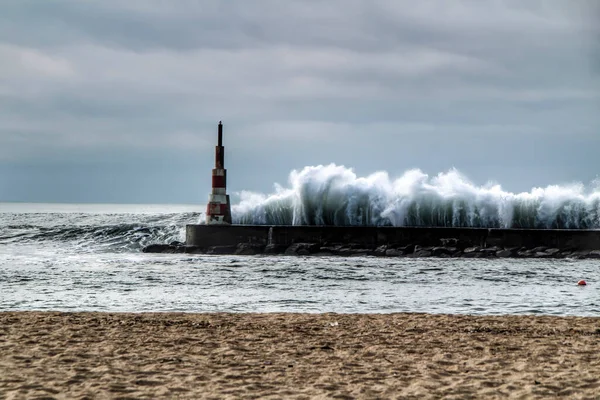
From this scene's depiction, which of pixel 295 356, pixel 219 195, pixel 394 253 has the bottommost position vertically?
pixel 295 356

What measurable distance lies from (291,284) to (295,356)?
5.10m

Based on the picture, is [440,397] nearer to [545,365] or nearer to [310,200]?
[545,365]

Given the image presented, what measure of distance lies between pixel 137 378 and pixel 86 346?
1.02 metres

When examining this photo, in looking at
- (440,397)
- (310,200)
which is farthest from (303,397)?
(310,200)

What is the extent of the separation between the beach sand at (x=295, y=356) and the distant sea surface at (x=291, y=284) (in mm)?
1232

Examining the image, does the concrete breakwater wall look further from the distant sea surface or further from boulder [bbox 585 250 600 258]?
the distant sea surface

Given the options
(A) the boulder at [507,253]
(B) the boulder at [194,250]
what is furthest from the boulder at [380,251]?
(B) the boulder at [194,250]

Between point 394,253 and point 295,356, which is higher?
point 394,253

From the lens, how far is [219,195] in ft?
50.1

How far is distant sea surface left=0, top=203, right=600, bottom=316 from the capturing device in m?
7.92

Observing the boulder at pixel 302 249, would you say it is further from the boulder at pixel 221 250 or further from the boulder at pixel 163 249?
the boulder at pixel 163 249

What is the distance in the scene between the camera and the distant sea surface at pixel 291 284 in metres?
7.92

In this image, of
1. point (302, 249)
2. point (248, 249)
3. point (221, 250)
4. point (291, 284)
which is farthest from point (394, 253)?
point (291, 284)

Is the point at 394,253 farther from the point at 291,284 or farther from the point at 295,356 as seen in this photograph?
the point at 295,356
